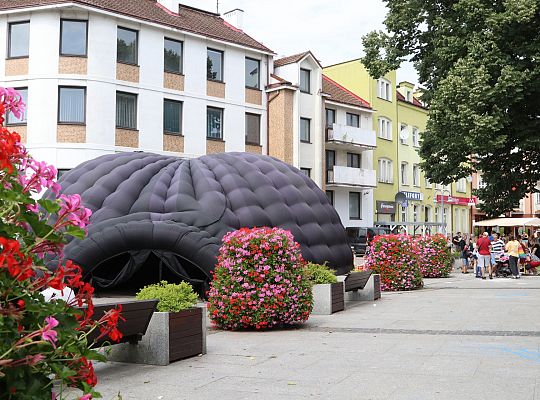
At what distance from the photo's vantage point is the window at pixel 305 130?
1565 inches

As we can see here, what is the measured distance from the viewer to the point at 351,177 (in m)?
44.4

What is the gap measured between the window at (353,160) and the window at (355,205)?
2102 mm

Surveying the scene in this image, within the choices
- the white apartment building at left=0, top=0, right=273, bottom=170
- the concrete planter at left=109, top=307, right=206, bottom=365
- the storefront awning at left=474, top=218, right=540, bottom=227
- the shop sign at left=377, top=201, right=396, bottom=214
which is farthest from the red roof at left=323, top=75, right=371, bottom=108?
the concrete planter at left=109, top=307, right=206, bottom=365

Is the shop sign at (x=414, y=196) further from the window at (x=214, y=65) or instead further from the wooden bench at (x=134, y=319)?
the wooden bench at (x=134, y=319)

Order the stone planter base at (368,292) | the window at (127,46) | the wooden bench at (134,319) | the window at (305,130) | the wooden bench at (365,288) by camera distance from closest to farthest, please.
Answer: the wooden bench at (134,319)
the wooden bench at (365,288)
the stone planter base at (368,292)
the window at (127,46)
the window at (305,130)

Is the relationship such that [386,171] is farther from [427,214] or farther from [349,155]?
[427,214]

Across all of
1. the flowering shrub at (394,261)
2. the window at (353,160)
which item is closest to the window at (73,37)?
the flowering shrub at (394,261)

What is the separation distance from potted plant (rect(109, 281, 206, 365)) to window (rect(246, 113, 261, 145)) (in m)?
28.6

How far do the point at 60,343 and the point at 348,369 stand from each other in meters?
5.16

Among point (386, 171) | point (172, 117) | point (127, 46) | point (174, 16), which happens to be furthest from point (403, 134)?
point (127, 46)

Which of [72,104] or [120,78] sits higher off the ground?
[120,78]

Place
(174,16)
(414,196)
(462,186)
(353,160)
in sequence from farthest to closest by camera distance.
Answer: (462,186) < (414,196) < (353,160) < (174,16)

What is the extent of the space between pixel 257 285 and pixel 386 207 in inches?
1579

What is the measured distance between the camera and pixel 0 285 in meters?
2.45
